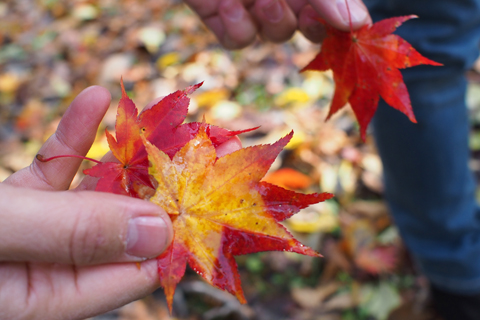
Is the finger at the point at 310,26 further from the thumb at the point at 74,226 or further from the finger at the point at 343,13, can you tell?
the thumb at the point at 74,226

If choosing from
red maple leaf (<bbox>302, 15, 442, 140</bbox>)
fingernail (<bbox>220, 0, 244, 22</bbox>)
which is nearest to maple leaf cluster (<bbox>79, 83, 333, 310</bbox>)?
red maple leaf (<bbox>302, 15, 442, 140</bbox>)

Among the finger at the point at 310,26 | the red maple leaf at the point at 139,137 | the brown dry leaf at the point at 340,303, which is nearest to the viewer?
the red maple leaf at the point at 139,137

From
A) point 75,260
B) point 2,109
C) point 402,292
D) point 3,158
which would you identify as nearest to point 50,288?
point 75,260

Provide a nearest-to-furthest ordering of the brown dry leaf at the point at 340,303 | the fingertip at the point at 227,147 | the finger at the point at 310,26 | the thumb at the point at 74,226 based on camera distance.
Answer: the thumb at the point at 74,226
the fingertip at the point at 227,147
the finger at the point at 310,26
the brown dry leaf at the point at 340,303

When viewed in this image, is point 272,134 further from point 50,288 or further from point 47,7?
point 47,7

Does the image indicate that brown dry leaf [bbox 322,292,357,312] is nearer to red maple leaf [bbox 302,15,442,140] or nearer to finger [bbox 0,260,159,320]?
red maple leaf [bbox 302,15,442,140]

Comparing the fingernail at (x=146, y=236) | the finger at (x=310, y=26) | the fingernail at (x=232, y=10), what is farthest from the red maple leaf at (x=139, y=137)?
the fingernail at (x=232, y=10)
